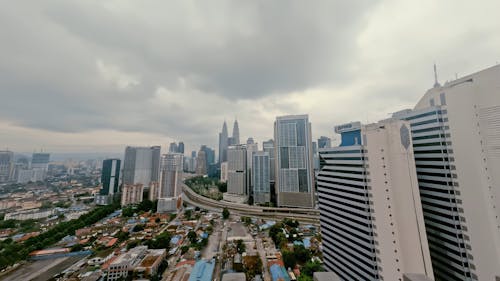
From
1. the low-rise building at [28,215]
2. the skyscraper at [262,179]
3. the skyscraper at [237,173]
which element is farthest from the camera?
the skyscraper at [237,173]

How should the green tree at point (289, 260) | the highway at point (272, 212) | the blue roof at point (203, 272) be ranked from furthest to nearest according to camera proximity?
1. the highway at point (272, 212)
2. the green tree at point (289, 260)
3. the blue roof at point (203, 272)

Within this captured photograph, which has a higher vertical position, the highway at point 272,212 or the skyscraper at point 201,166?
the skyscraper at point 201,166

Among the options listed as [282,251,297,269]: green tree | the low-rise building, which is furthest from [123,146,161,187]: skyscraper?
[282,251,297,269]: green tree

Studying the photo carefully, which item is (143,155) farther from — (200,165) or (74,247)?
(200,165)

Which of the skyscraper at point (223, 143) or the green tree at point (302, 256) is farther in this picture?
the skyscraper at point (223, 143)

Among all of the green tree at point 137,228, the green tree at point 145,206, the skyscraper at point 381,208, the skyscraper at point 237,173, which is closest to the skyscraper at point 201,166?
the skyscraper at point 237,173

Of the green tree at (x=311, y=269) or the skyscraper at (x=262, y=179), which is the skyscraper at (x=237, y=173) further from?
the green tree at (x=311, y=269)

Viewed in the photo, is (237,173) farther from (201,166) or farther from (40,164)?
(40,164)
